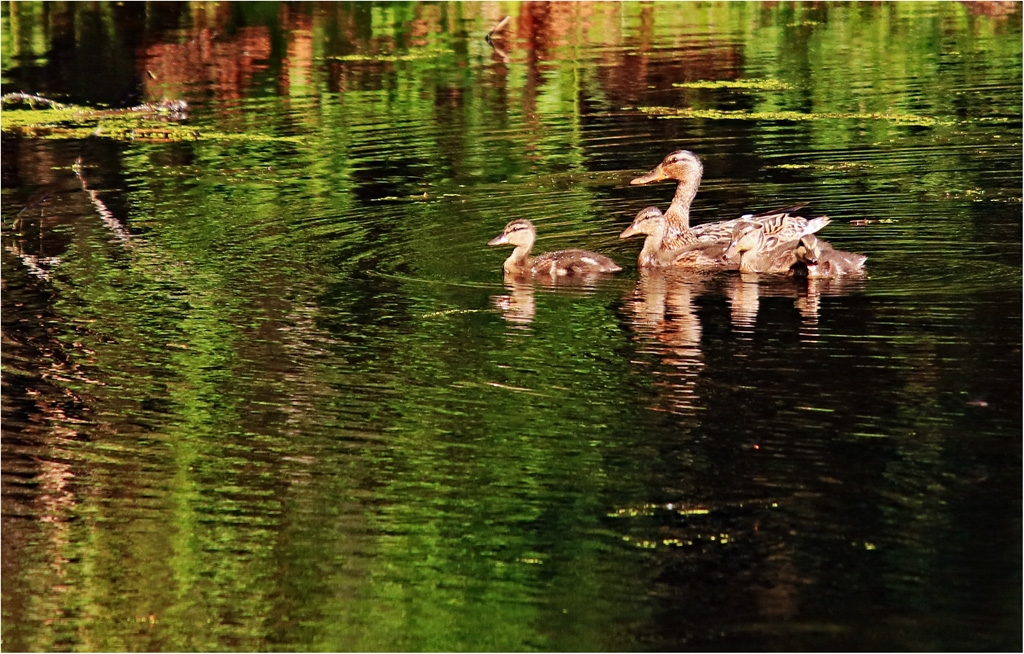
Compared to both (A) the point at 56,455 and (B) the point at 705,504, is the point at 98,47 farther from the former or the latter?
(B) the point at 705,504

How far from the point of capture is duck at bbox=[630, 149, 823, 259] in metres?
11.7

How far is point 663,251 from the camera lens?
11812 mm

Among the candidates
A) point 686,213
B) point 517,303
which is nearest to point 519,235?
point 517,303

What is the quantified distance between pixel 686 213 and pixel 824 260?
6.13 ft

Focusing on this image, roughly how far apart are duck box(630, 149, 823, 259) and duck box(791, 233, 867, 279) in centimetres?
37

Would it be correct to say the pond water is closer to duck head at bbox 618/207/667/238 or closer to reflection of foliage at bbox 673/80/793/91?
duck head at bbox 618/207/667/238

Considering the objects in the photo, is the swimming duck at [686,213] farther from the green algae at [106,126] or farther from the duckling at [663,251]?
the green algae at [106,126]

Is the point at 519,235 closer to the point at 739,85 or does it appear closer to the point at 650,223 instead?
the point at 650,223

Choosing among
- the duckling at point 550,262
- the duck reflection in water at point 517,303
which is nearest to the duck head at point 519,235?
the duckling at point 550,262

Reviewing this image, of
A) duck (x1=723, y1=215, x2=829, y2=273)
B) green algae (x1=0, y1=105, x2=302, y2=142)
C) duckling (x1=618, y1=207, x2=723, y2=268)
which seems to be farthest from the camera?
green algae (x1=0, y1=105, x2=302, y2=142)

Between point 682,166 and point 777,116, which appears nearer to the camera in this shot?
point 682,166

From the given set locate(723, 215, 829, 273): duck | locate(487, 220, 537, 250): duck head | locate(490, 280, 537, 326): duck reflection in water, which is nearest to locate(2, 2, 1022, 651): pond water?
locate(490, 280, 537, 326): duck reflection in water

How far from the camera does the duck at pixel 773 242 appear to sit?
443 inches

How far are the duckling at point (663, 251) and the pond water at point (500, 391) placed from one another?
19cm
